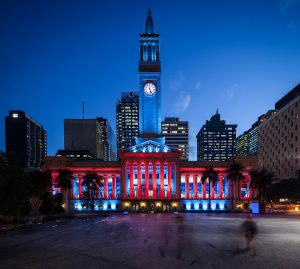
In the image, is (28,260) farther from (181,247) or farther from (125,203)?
(125,203)

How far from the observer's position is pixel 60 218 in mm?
86688

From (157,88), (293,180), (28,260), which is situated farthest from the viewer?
(157,88)

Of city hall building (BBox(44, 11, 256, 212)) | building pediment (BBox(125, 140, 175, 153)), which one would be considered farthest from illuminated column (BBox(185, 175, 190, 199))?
building pediment (BBox(125, 140, 175, 153))

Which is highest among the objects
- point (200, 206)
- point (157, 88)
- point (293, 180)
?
point (157, 88)

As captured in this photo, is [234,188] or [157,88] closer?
[234,188]

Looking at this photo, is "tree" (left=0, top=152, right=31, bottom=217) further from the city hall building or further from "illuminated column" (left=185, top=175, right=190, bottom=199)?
"illuminated column" (left=185, top=175, right=190, bottom=199)

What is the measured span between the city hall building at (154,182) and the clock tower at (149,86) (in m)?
4.78

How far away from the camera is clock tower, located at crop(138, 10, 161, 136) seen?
472 feet

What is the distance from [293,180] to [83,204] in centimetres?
6334

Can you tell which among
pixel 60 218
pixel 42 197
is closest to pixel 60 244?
pixel 60 218

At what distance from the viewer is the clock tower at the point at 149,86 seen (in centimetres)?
14388

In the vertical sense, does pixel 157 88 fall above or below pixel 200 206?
above

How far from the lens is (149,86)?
476 feet

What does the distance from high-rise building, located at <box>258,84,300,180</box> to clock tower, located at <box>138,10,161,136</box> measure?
42893 millimetres
